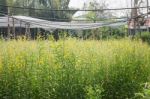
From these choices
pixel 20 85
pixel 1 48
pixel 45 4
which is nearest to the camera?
pixel 20 85

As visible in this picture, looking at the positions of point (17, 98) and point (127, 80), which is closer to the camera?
point (17, 98)

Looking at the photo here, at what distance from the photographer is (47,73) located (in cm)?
547

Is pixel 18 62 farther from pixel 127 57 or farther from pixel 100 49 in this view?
pixel 127 57

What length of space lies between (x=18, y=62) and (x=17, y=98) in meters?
0.51

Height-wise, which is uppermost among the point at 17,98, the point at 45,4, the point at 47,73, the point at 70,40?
the point at 45,4

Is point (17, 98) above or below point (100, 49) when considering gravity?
below

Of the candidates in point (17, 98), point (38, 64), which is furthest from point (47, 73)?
point (17, 98)

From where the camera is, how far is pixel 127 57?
22.4 ft

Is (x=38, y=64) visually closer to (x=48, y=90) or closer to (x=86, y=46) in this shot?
(x=48, y=90)

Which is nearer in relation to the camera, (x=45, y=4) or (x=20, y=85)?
(x=20, y=85)

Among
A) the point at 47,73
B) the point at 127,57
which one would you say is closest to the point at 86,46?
the point at 127,57

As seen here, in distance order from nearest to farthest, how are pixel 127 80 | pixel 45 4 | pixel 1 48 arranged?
1. pixel 1 48
2. pixel 127 80
3. pixel 45 4

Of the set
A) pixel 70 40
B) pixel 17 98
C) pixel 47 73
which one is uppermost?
pixel 70 40

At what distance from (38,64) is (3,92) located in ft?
2.09
